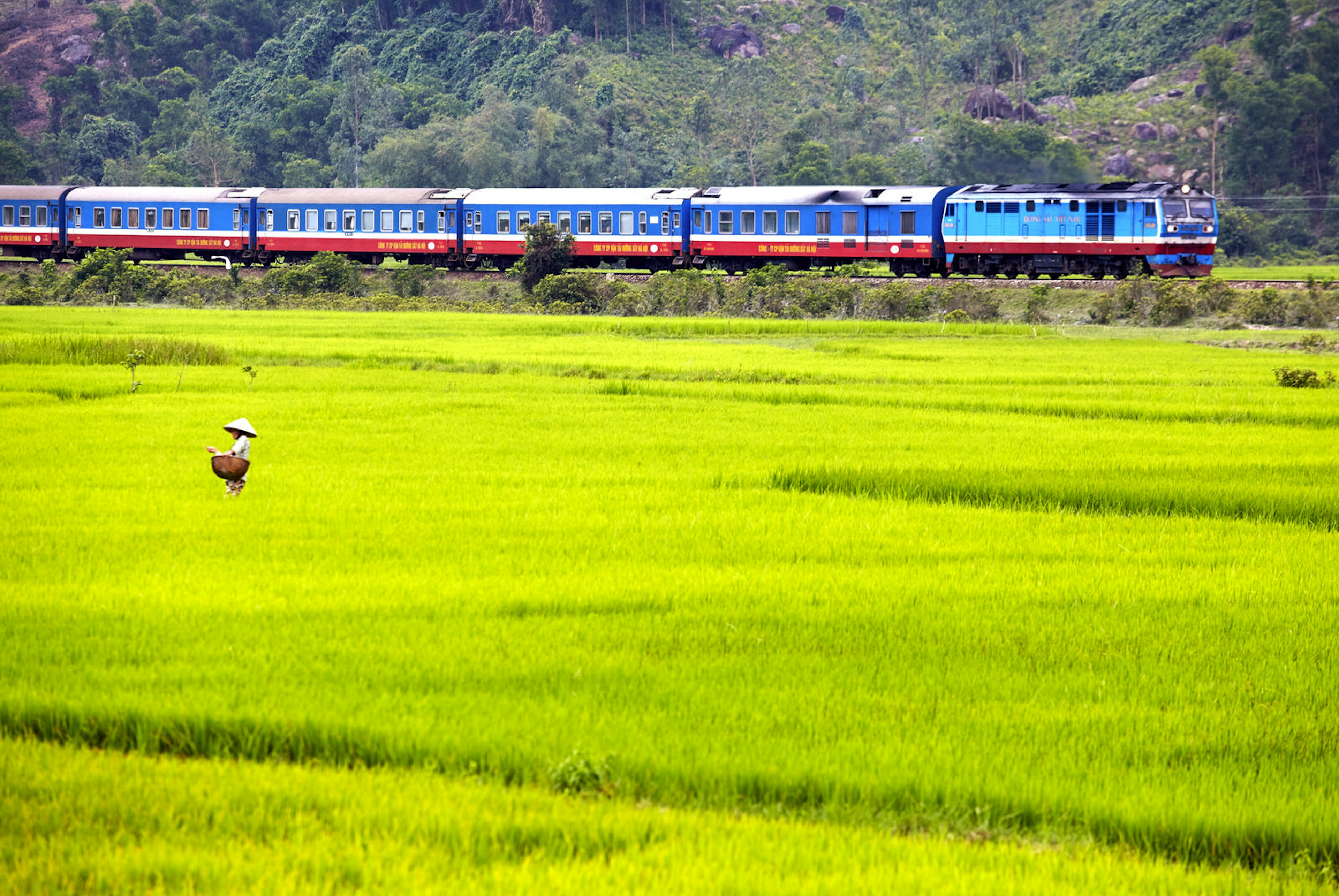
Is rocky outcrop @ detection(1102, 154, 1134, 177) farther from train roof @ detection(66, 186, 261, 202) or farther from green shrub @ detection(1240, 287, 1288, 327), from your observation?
train roof @ detection(66, 186, 261, 202)

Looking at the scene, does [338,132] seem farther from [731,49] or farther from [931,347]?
[931,347]

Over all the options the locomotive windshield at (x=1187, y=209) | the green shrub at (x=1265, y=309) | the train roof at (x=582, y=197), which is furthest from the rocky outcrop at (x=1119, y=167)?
the train roof at (x=582, y=197)

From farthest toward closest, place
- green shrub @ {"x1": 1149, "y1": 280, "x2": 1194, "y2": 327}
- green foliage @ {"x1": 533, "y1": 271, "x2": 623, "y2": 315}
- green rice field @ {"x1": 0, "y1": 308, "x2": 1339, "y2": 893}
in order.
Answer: green foliage @ {"x1": 533, "y1": 271, "x2": 623, "y2": 315} < green shrub @ {"x1": 1149, "y1": 280, "x2": 1194, "y2": 327} < green rice field @ {"x1": 0, "y1": 308, "x2": 1339, "y2": 893}

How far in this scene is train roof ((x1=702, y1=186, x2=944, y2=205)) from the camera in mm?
46906

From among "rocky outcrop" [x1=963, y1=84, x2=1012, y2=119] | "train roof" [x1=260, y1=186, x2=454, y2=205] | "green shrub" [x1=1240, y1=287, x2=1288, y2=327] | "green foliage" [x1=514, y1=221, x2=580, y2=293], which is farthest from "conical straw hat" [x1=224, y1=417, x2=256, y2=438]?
"rocky outcrop" [x1=963, y1=84, x2=1012, y2=119]

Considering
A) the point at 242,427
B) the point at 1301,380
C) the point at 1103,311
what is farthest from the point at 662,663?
the point at 1103,311

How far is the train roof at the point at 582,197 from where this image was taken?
166 ft

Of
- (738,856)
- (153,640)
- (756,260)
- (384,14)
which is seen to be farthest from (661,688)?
(384,14)

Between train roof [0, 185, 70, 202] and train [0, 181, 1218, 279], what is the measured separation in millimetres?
109

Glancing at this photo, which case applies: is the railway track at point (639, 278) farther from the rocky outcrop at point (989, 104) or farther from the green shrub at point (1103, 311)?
the rocky outcrop at point (989, 104)

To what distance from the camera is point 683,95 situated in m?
117

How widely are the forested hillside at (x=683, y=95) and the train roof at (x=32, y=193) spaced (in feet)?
118

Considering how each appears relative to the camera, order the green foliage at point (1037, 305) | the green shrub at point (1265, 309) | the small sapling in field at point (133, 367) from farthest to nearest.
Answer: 1. the green foliage at point (1037, 305)
2. the green shrub at point (1265, 309)
3. the small sapling in field at point (133, 367)

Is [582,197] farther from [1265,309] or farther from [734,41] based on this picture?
[734,41]
